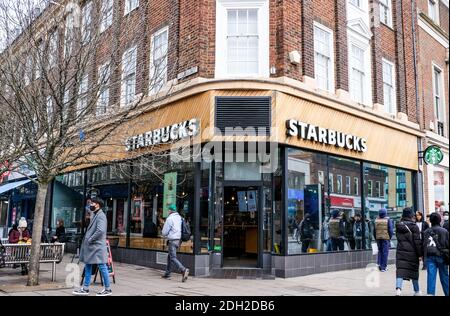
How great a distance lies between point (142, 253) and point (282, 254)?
4.55 m

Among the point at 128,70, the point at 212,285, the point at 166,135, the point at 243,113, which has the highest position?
the point at 128,70

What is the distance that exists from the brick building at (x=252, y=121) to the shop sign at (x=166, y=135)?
5 cm

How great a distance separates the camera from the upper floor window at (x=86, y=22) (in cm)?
1049

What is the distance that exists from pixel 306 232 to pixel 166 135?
4.92m

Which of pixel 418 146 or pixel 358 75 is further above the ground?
pixel 358 75

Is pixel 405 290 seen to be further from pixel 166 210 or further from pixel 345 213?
pixel 166 210

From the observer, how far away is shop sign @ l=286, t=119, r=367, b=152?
12469 mm

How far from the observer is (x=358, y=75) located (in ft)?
52.1

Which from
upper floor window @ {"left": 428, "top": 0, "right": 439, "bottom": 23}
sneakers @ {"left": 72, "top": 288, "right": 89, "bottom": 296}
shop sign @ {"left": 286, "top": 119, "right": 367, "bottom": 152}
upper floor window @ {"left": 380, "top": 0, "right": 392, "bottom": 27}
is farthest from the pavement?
upper floor window @ {"left": 428, "top": 0, "right": 439, "bottom": 23}

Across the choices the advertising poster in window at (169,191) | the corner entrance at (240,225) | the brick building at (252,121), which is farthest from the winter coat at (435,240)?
the advertising poster in window at (169,191)

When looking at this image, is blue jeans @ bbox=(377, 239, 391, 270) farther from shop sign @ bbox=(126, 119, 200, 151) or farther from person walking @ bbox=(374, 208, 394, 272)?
shop sign @ bbox=(126, 119, 200, 151)

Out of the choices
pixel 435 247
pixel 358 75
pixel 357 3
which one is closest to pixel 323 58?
pixel 358 75

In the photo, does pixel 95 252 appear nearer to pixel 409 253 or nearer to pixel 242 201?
pixel 242 201

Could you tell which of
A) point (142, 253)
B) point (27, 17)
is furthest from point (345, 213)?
point (27, 17)
